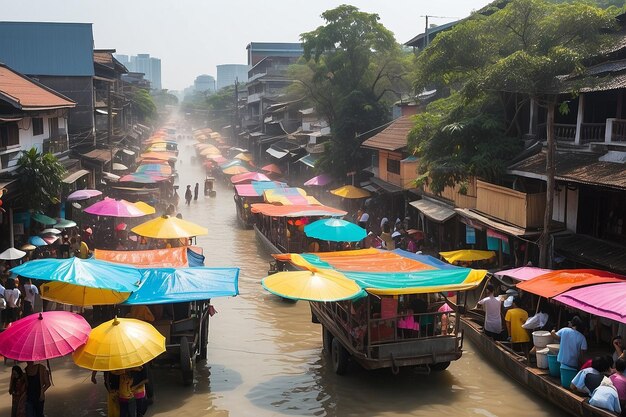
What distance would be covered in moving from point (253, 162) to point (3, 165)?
146ft

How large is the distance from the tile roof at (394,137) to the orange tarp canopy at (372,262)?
1370 centimetres

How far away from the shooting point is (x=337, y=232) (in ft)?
67.4

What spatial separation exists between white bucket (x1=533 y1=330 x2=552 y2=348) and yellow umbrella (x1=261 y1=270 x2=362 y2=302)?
3.51 metres

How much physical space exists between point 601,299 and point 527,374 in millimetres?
2490

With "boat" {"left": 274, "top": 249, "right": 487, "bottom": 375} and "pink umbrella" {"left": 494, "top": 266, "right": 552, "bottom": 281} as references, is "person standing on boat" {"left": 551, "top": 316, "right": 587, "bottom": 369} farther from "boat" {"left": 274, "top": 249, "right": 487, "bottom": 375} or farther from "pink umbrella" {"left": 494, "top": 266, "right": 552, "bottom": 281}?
"pink umbrella" {"left": 494, "top": 266, "right": 552, "bottom": 281}

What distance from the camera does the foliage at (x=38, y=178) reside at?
2052cm

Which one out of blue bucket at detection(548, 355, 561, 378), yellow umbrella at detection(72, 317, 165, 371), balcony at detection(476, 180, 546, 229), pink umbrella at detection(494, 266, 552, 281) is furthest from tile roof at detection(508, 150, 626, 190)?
yellow umbrella at detection(72, 317, 165, 371)

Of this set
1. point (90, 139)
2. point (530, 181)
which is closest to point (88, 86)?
point (90, 139)

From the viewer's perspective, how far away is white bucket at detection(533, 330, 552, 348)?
40.8 ft

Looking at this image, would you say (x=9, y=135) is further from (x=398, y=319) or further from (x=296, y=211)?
(x=398, y=319)

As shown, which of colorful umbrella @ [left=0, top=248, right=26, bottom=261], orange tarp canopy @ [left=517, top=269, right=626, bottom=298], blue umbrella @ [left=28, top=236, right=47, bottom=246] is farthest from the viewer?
blue umbrella @ [left=28, top=236, right=47, bottom=246]

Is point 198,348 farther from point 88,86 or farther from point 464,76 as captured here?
point 88,86

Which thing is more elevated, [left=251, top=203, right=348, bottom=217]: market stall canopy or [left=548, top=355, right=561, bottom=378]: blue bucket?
[left=251, top=203, right=348, bottom=217]: market stall canopy

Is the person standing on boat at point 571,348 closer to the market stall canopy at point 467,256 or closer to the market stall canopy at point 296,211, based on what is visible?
the market stall canopy at point 467,256
